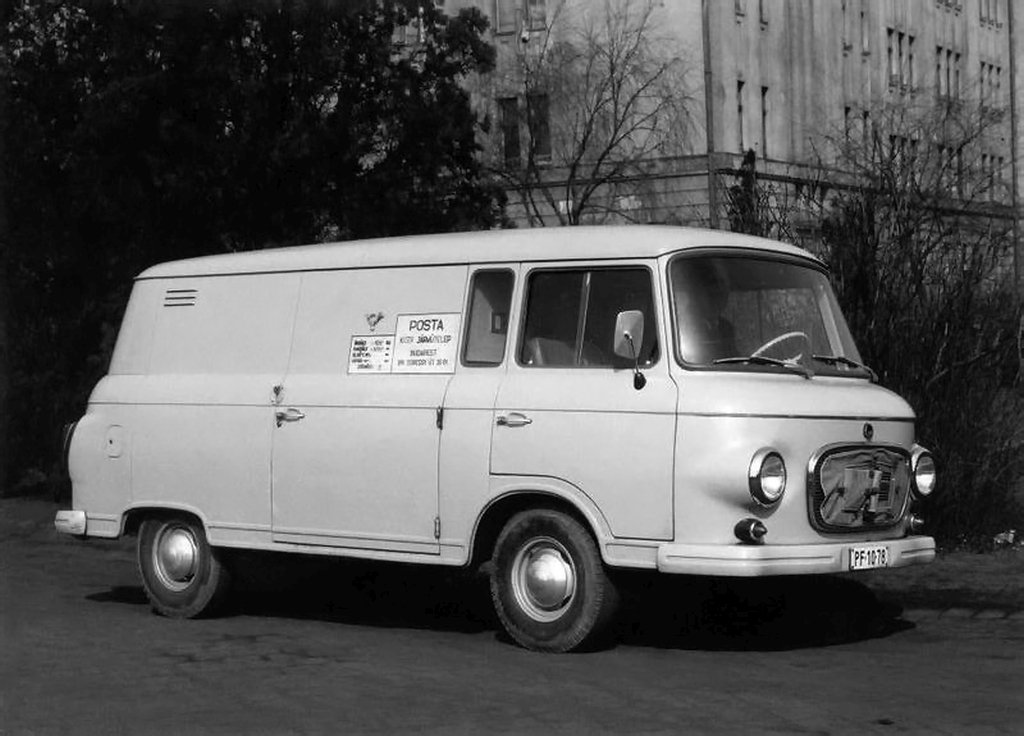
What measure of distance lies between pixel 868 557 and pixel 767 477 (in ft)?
2.97

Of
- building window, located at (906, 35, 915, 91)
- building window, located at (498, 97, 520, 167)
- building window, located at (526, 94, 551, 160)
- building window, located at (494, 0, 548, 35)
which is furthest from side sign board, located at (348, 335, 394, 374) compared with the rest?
building window, located at (906, 35, 915, 91)

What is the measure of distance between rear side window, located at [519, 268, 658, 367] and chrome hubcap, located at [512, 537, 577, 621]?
1080mm

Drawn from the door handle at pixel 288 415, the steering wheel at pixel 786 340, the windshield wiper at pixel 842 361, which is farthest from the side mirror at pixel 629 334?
the door handle at pixel 288 415

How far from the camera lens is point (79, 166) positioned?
2316cm

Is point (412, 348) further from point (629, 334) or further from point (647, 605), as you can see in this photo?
point (647, 605)

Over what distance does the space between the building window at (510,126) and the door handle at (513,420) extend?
42.4 m

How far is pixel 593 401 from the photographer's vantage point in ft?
36.0

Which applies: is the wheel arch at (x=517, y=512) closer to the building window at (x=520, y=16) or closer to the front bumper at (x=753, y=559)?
the front bumper at (x=753, y=559)

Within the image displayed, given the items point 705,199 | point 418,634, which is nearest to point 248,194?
point 418,634

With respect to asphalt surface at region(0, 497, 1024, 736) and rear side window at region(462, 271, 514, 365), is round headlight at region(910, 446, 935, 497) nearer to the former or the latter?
asphalt surface at region(0, 497, 1024, 736)

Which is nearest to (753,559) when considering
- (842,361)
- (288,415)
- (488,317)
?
(842,361)

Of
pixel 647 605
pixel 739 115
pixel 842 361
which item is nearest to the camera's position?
pixel 842 361

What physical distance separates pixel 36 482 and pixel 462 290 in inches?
618

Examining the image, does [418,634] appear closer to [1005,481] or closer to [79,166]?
[1005,481]
